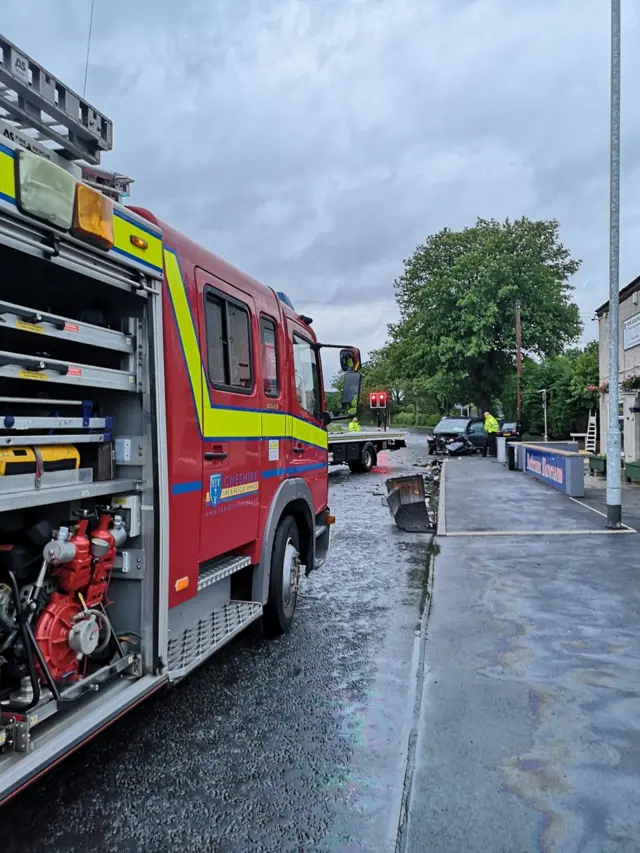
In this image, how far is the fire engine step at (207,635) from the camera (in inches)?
140

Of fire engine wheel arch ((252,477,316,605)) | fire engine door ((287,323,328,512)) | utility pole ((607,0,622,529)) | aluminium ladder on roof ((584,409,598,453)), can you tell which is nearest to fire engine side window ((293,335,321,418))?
fire engine door ((287,323,328,512))

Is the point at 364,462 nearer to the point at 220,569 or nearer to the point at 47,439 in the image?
the point at 220,569

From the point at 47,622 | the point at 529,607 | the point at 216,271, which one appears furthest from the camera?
the point at 529,607

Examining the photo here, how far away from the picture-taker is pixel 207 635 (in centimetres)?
400

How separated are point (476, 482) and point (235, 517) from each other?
43.0 feet

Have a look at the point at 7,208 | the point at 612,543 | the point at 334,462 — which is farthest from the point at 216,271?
the point at 334,462

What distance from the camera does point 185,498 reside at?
367 centimetres

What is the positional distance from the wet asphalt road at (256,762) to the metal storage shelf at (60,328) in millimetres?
2166

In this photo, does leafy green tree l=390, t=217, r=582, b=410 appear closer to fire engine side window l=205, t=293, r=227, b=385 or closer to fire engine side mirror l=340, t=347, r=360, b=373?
fire engine side mirror l=340, t=347, r=360, b=373

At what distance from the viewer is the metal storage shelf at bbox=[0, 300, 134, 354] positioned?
2.64m

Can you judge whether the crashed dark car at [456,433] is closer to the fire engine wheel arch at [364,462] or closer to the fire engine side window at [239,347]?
the fire engine wheel arch at [364,462]

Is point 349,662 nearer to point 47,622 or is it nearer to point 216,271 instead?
point 47,622

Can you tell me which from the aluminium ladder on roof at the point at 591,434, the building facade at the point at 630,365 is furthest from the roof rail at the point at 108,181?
the aluminium ladder on roof at the point at 591,434

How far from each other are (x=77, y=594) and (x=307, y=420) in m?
3.21
